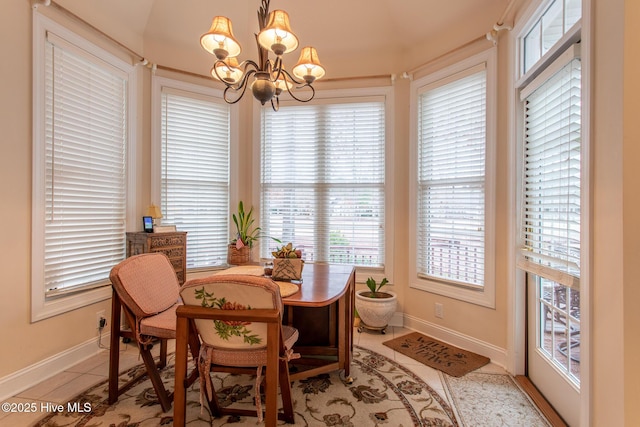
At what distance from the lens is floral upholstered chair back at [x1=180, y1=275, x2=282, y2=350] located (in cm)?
139

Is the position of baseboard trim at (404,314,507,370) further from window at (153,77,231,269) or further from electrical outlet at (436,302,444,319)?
window at (153,77,231,269)

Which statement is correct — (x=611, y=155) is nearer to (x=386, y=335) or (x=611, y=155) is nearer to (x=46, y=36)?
(x=386, y=335)

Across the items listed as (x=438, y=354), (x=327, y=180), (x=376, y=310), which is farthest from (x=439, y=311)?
(x=327, y=180)

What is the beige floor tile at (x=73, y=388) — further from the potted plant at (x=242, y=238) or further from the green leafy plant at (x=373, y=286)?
the green leafy plant at (x=373, y=286)

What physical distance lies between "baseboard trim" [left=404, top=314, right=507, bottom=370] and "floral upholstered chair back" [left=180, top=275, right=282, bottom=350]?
2.01 metres

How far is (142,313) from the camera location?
185 centimetres

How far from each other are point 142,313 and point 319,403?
121 centimetres

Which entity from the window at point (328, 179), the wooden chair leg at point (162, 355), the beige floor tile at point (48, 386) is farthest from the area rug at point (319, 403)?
the window at point (328, 179)

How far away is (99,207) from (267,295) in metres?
2.19

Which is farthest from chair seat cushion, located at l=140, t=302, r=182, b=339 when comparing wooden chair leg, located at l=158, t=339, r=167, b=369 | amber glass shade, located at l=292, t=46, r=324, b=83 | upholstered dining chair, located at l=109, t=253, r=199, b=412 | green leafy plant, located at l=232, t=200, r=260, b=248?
amber glass shade, located at l=292, t=46, r=324, b=83

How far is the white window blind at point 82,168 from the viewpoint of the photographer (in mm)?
2322

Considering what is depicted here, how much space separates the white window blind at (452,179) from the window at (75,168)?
9.54 feet

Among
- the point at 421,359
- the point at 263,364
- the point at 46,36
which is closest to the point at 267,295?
the point at 263,364

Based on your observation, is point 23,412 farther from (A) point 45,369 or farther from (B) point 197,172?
(B) point 197,172
